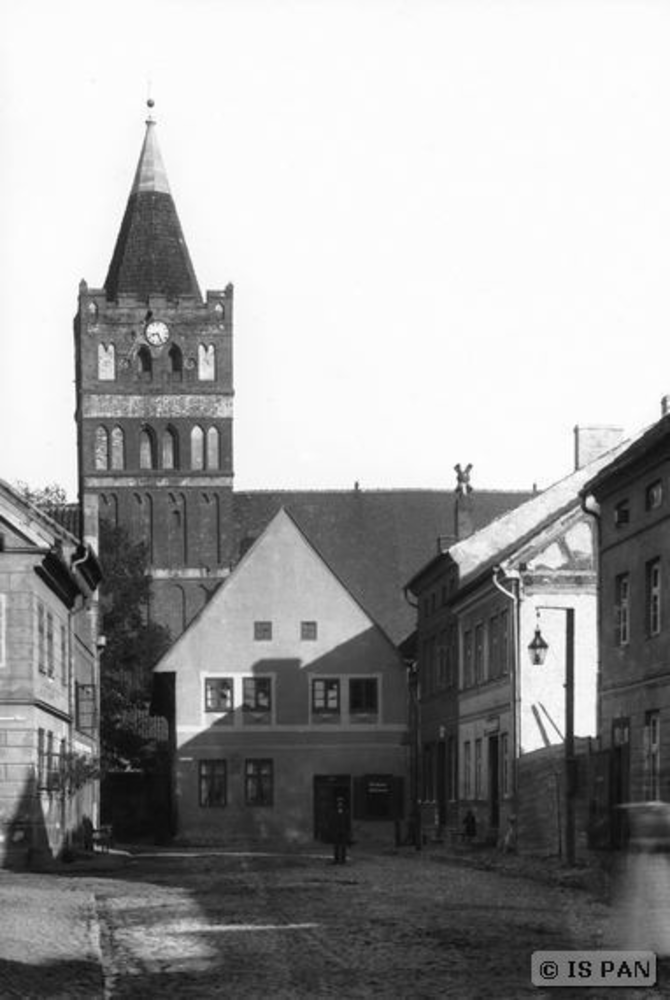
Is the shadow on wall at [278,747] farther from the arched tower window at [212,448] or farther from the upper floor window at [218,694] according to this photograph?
the arched tower window at [212,448]

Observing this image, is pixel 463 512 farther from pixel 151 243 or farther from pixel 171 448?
pixel 151 243

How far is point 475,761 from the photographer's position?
4775 centimetres

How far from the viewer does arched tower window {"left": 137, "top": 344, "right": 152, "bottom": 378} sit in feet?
296

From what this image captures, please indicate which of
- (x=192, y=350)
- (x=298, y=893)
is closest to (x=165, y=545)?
(x=192, y=350)

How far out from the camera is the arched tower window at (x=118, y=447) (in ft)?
291

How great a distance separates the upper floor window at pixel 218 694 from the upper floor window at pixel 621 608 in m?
26.7

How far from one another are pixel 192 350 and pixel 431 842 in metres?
43.1

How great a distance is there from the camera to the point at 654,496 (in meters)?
30.9

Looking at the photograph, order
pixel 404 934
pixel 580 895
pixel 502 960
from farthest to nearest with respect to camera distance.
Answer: pixel 580 895, pixel 404 934, pixel 502 960

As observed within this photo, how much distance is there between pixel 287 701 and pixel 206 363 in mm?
33730

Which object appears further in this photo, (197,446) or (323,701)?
(197,446)

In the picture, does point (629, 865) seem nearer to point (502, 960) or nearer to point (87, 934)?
point (502, 960)

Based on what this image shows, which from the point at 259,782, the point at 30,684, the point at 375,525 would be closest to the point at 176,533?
the point at 375,525

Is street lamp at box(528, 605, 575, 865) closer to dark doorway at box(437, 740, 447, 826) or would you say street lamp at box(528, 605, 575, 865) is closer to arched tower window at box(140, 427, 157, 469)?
dark doorway at box(437, 740, 447, 826)
